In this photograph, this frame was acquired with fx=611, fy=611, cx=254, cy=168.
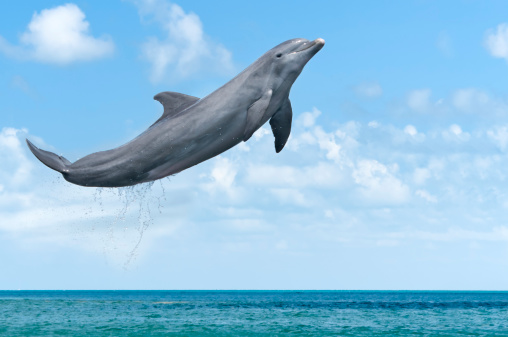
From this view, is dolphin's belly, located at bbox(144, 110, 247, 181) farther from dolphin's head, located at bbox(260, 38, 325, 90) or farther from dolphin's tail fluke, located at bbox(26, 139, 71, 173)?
dolphin's tail fluke, located at bbox(26, 139, 71, 173)

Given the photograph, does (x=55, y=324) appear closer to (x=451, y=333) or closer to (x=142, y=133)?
(x=451, y=333)

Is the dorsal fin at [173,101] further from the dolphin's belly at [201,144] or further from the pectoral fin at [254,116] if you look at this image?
the pectoral fin at [254,116]

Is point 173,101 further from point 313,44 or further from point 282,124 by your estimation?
point 313,44

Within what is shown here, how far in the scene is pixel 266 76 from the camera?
9938 mm

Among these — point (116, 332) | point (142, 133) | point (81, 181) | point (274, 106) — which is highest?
point (274, 106)

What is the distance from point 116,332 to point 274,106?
44.9m

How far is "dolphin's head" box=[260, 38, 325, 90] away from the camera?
10023mm

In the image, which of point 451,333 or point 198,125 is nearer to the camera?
point 198,125

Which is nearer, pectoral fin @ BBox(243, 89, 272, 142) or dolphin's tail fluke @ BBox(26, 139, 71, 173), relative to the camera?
dolphin's tail fluke @ BBox(26, 139, 71, 173)

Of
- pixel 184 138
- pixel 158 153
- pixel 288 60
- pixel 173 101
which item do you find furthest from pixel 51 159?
pixel 288 60

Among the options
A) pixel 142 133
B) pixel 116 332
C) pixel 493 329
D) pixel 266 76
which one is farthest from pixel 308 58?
pixel 493 329

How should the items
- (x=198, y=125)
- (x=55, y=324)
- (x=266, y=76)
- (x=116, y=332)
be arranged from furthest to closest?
1. (x=55, y=324)
2. (x=116, y=332)
3. (x=266, y=76)
4. (x=198, y=125)

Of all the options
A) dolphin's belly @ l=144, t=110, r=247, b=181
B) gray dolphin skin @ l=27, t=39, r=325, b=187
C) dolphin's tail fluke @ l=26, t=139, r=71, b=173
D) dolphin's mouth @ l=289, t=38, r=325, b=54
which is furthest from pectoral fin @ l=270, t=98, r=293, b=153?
Result: dolphin's tail fluke @ l=26, t=139, r=71, b=173

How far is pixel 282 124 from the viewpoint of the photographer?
10797 mm
